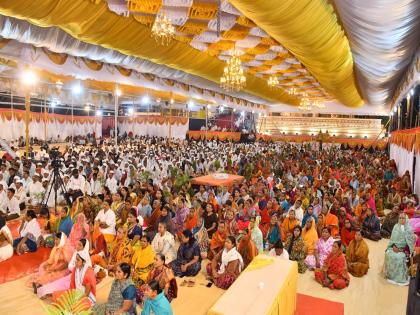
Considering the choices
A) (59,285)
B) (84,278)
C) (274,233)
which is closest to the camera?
(84,278)

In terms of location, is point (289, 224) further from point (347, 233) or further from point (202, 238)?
point (202, 238)

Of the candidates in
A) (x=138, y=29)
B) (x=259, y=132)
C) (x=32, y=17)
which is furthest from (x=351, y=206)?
(x=259, y=132)

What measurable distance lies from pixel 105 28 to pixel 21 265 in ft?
13.1

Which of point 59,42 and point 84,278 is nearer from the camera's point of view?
point 84,278

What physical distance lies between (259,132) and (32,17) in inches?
914

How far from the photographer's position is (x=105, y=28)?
6.24m

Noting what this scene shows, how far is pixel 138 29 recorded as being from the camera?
6859 mm

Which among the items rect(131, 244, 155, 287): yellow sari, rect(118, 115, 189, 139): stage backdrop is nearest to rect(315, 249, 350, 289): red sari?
rect(131, 244, 155, 287): yellow sari

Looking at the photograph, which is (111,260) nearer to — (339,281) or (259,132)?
(339,281)

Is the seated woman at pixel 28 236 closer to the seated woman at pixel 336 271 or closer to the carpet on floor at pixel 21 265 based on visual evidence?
the carpet on floor at pixel 21 265

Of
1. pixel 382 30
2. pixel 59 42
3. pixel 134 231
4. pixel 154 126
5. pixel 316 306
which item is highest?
pixel 59 42

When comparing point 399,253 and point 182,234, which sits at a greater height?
point 182,234

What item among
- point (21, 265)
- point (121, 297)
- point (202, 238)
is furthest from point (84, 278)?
point (202, 238)

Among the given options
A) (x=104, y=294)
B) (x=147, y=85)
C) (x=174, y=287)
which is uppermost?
(x=147, y=85)
